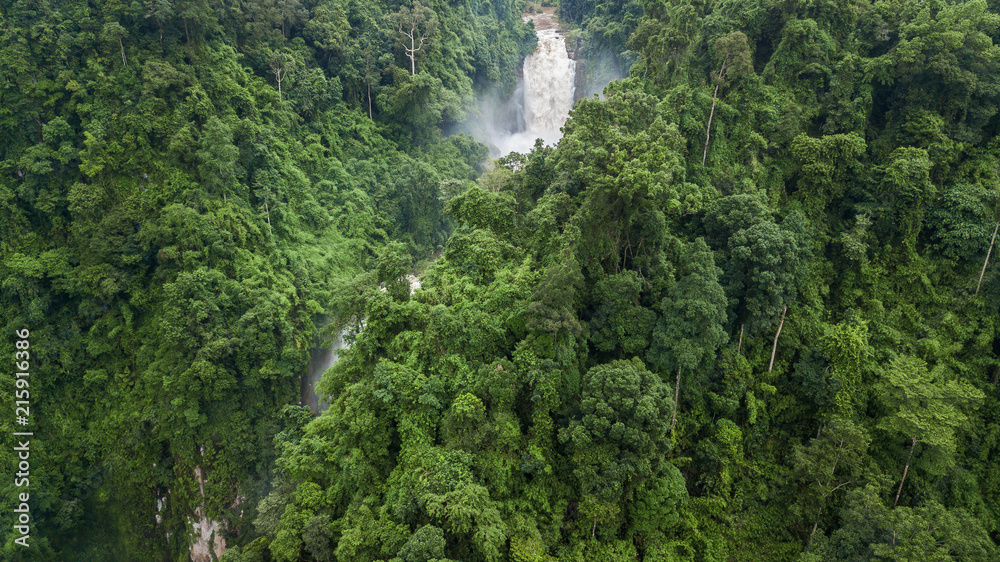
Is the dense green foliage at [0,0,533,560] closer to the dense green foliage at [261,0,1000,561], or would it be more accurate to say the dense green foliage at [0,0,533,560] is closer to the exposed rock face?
the exposed rock face

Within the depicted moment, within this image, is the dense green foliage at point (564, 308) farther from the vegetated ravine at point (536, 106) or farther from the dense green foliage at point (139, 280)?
the vegetated ravine at point (536, 106)

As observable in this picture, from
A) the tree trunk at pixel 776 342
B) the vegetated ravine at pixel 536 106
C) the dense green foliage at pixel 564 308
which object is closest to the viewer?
the dense green foliage at pixel 564 308

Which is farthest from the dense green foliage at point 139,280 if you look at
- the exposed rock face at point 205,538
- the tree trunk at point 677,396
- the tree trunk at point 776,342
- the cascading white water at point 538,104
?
the cascading white water at point 538,104

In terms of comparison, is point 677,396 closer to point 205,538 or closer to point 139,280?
point 205,538

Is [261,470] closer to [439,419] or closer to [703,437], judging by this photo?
[439,419]

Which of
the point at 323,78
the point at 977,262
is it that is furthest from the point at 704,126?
the point at 323,78

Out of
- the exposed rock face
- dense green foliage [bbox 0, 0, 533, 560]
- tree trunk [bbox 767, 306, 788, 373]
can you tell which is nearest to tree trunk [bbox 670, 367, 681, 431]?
tree trunk [bbox 767, 306, 788, 373]

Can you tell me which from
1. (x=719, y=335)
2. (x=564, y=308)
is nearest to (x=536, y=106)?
(x=719, y=335)
